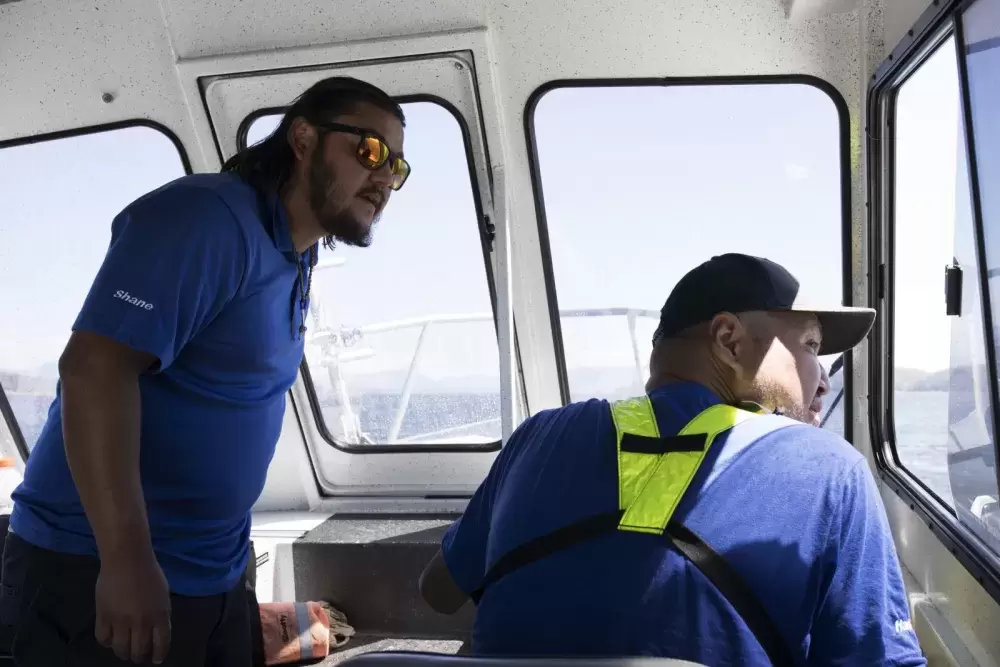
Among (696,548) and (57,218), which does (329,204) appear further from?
(57,218)

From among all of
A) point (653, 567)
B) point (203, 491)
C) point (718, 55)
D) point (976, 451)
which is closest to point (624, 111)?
point (718, 55)

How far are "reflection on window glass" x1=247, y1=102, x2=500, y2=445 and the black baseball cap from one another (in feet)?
5.81

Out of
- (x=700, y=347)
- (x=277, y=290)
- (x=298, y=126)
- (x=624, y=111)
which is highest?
(x=624, y=111)

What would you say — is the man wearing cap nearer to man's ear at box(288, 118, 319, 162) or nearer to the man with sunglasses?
the man with sunglasses

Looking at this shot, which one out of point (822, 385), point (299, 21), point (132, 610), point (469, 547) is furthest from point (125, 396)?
point (299, 21)

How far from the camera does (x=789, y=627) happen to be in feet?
3.55

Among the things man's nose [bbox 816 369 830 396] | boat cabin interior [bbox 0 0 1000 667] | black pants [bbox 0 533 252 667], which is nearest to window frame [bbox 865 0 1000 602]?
boat cabin interior [bbox 0 0 1000 667]

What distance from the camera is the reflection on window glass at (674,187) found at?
2848 millimetres

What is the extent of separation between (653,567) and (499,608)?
0.22 metres

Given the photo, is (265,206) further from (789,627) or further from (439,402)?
(439,402)

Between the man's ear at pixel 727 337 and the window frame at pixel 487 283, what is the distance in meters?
1.61

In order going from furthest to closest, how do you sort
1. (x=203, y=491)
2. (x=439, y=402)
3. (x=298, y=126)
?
(x=439, y=402)
(x=298, y=126)
(x=203, y=491)

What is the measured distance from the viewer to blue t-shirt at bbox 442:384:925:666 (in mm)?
1056

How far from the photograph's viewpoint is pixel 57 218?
3.50 meters
